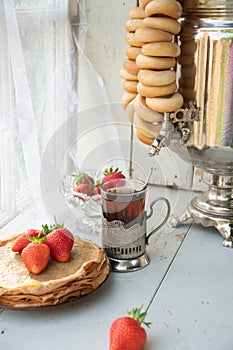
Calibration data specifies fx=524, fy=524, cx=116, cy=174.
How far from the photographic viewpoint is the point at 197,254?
1.09 meters

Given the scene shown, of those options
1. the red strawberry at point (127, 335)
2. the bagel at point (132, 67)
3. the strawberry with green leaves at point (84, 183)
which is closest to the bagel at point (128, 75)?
the bagel at point (132, 67)

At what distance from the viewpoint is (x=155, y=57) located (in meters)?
1.07

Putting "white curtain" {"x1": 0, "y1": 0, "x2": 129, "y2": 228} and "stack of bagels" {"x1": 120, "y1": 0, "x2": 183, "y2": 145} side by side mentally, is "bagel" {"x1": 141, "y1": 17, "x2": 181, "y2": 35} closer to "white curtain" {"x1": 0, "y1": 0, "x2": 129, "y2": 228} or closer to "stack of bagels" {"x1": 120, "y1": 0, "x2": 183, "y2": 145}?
"stack of bagels" {"x1": 120, "y1": 0, "x2": 183, "y2": 145}

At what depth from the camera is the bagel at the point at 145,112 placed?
1105mm

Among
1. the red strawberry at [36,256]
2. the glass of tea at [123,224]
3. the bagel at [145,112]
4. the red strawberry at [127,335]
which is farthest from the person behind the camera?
the bagel at [145,112]

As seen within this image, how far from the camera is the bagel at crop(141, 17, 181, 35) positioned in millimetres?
1038

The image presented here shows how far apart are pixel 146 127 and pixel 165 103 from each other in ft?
0.37

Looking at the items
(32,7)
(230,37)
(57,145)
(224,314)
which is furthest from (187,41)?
(224,314)

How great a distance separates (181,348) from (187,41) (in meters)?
0.62

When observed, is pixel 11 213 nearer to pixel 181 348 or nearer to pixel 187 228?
pixel 187 228

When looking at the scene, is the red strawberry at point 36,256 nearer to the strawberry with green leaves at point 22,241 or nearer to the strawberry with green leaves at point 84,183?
the strawberry with green leaves at point 22,241

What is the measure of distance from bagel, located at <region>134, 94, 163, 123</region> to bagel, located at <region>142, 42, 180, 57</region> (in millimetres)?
104

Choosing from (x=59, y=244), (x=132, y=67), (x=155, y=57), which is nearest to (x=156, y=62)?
(x=155, y=57)

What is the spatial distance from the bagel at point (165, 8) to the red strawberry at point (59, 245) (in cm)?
47
